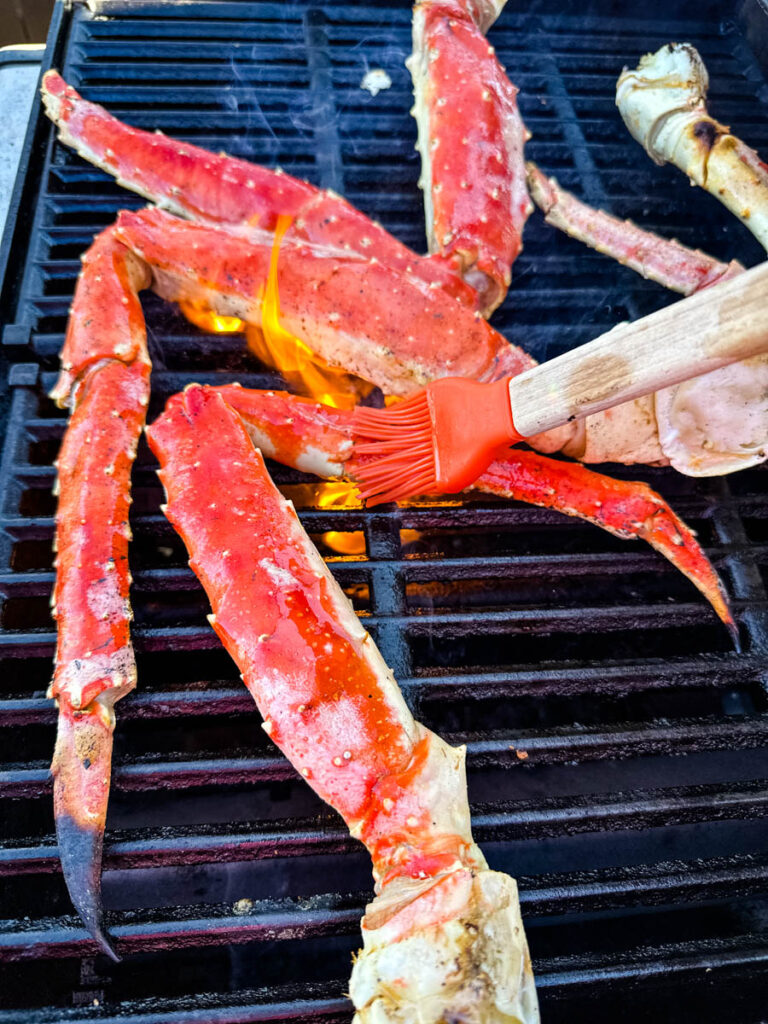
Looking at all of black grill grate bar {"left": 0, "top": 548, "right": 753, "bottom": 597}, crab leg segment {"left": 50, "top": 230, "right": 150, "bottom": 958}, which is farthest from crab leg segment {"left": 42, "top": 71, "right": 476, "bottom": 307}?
black grill grate bar {"left": 0, "top": 548, "right": 753, "bottom": 597}

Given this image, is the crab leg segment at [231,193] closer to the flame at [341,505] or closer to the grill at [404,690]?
the grill at [404,690]

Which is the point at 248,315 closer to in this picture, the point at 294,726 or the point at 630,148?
the point at 294,726

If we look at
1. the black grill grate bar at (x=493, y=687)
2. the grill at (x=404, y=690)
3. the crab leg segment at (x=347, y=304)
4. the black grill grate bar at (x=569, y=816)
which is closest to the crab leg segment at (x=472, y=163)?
the crab leg segment at (x=347, y=304)

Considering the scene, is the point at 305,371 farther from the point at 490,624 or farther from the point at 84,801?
the point at 84,801

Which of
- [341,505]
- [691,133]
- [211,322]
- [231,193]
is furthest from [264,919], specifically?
[691,133]

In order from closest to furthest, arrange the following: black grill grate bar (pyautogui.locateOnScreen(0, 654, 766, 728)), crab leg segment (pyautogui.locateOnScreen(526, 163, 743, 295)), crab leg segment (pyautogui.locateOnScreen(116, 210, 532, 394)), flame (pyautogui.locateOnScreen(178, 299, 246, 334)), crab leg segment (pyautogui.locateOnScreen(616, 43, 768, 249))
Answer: black grill grate bar (pyautogui.locateOnScreen(0, 654, 766, 728)) < crab leg segment (pyautogui.locateOnScreen(116, 210, 532, 394)) < crab leg segment (pyautogui.locateOnScreen(526, 163, 743, 295)) < crab leg segment (pyautogui.locateOnScreen(616, 43, 768, 249)) < flame (pyautogui.locateOnScreen(178, 299, 246, 334))

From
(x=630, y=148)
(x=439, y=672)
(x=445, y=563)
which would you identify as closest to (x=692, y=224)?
(x=630, y=148)

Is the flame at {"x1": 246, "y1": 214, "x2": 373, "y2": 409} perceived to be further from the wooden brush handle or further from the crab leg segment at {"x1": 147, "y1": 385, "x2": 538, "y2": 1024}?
the wooden brush handle
